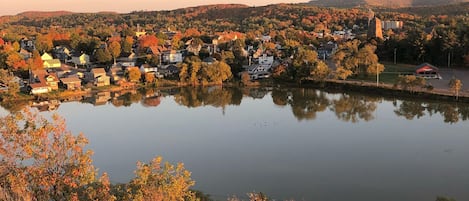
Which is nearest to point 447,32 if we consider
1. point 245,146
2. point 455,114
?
point 455,114

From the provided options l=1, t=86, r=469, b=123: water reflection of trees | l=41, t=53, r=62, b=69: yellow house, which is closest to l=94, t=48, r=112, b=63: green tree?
l=41, t=53, r=62, b=69: yellow house

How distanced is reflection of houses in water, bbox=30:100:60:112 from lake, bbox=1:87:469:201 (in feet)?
0.21

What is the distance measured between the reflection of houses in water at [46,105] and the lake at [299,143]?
6 centimetres

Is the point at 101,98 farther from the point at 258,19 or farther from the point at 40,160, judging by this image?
the point at 258,19

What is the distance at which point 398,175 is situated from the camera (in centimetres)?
542

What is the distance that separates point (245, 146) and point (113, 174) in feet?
6.81

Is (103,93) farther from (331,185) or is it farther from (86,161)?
(86,161)

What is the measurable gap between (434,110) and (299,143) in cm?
363

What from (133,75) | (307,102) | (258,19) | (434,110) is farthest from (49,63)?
(258,19)

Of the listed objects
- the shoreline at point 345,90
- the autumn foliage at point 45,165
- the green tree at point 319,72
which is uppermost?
the autumn foliage at point 45,165

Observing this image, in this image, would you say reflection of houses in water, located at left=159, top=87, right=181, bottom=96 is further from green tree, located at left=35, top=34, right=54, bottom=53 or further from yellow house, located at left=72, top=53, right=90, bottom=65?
green tree, located at left=35, top=34, right=54, bottom=53

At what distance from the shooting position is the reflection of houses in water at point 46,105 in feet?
33.7

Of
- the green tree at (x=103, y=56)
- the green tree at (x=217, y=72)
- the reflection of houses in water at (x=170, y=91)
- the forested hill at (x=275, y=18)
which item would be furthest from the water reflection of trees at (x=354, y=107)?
the forested hill at (x=275, y=18)

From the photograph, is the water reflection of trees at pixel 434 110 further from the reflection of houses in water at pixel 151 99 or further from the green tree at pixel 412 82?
the reflection of houses in water at pixel 151 99
